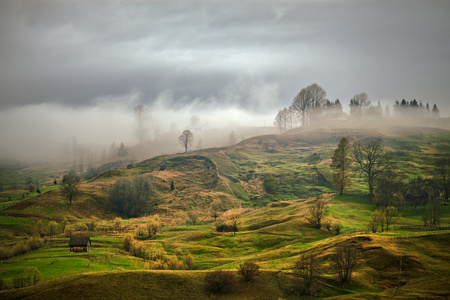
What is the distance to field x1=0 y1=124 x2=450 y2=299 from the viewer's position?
101 ft

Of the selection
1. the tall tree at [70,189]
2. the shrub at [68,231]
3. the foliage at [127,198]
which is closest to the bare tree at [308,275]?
the shrub at [68,231]

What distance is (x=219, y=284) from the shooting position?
31.5 m

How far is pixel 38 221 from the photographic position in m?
73.4

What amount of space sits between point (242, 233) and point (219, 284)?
39.6 m

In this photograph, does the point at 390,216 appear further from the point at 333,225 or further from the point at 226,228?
the point at 226,228

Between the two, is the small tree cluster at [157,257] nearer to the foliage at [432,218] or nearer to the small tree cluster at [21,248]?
the small tree cluster at [21,248]

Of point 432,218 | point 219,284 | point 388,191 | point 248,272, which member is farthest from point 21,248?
point 388,191

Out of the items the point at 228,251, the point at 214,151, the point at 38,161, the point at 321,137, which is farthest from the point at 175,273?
the point at 38,161

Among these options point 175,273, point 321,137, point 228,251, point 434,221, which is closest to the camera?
point 175,273

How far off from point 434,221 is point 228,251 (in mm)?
43148

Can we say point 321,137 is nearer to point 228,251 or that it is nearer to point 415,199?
point 415,199

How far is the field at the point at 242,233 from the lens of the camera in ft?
101

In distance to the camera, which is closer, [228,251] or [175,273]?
[175,273]

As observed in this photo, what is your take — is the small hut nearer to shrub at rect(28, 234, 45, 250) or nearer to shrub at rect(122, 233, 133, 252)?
shrub at rect(122, 233, 133, 252)
